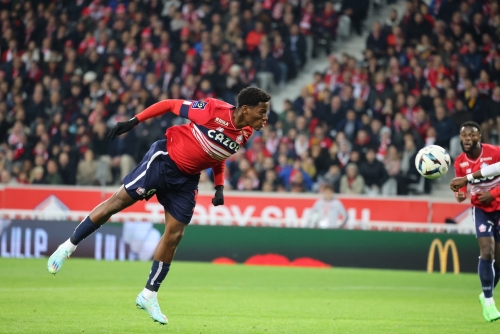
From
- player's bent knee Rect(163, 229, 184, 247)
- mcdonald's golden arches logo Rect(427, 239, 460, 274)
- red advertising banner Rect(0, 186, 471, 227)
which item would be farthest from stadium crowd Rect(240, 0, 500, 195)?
player's bent knee Rect(163, 229, 184, 247)

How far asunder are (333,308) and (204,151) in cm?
337

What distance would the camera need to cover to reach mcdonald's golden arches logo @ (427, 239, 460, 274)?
55.6 ft

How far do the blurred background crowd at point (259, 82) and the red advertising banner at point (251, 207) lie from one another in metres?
0.66

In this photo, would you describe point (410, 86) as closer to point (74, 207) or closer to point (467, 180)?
point (74, 207)

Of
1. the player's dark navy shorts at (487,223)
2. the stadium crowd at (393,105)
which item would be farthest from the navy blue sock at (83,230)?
the stadium crowd at (393,105)

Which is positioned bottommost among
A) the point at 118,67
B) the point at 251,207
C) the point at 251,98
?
the point at 251,207

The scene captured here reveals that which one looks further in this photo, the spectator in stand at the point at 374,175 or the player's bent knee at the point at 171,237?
the spectator in stand at the point at 374,175

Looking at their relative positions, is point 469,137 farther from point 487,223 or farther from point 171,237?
point 171,237

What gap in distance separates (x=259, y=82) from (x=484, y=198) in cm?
1253

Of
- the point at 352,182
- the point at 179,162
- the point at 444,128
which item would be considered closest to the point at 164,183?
the point at 179,162

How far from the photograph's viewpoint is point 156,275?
848cm

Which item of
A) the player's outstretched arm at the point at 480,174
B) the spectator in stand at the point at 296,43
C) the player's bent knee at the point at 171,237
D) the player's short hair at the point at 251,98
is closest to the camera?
the player's short hair at the point at 251,98

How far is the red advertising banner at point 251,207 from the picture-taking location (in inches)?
687

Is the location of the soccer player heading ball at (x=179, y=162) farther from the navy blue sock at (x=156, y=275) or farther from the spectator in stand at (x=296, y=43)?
the spectator in stand at (x=296, y=43)
